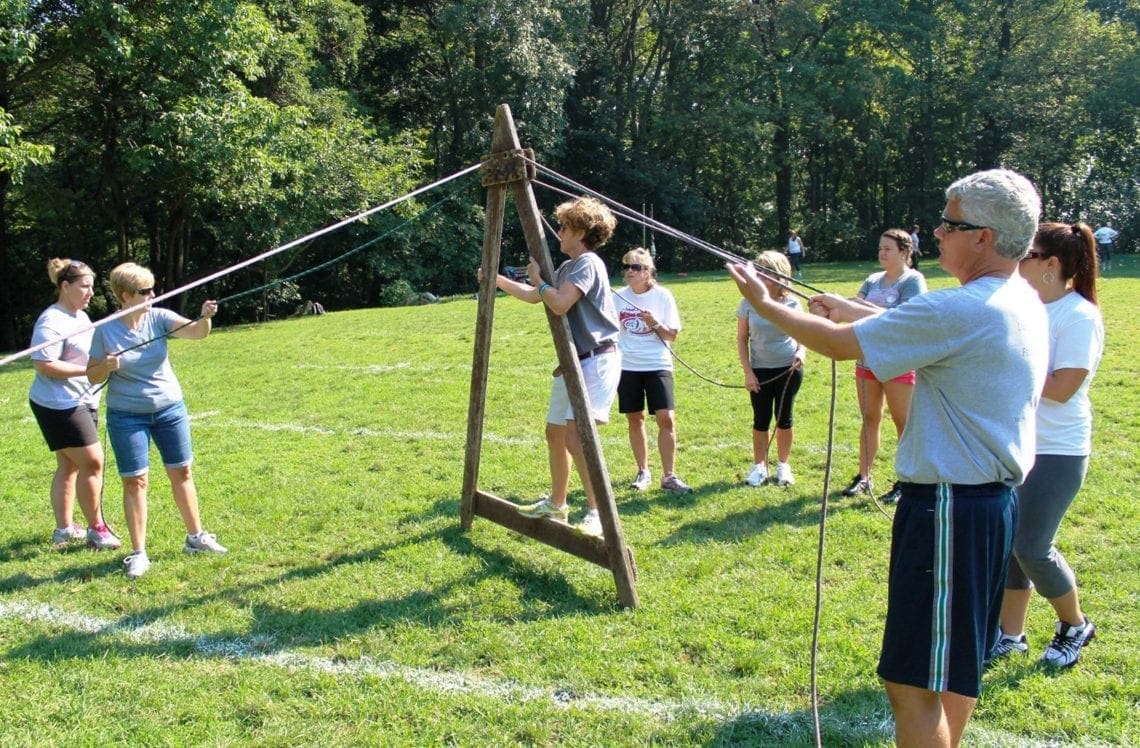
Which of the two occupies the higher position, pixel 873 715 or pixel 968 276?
pixel 968 276

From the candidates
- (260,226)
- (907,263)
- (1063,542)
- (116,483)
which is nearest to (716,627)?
(1063,542)

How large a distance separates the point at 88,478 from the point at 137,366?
3.29ft

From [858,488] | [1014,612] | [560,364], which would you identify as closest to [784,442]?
[858,488]

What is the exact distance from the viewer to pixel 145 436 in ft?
15.8

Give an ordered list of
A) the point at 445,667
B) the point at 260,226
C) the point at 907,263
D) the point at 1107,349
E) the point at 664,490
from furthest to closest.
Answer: the point at 260,226 < the point at 1107,349 < the point at 664,490 < the point at 907,263 < the point at 445,667

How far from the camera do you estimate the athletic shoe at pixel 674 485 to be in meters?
6.05

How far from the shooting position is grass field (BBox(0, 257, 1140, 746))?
326 centimetres

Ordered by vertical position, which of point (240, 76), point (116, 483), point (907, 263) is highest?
point (240, 76)

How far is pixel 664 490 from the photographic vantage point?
6.09m

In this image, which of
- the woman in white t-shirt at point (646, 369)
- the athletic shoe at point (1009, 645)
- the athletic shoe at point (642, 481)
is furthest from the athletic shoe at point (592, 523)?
the athletic shoe at point (1009, 645)

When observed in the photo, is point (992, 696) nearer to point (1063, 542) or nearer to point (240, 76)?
point (1063, 542)

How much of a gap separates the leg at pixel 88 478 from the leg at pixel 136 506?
54cm

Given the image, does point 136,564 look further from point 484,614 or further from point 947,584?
point 947,584

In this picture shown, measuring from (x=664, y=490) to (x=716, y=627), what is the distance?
2.14 meters
